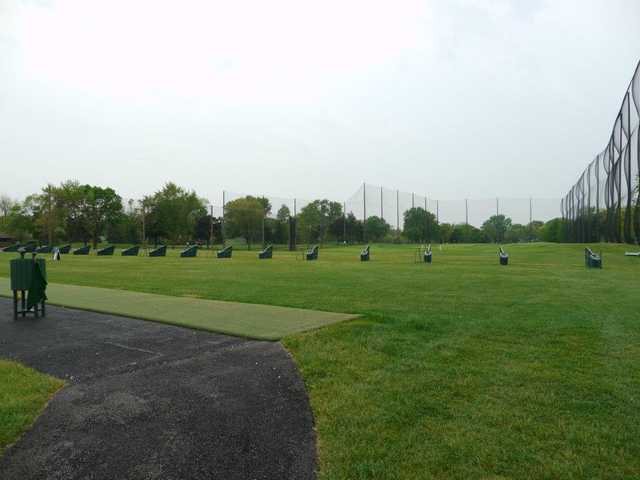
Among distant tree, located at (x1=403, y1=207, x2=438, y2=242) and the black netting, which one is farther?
distant tree, located at (x1=403, y1=207, x2=438, y2=242)

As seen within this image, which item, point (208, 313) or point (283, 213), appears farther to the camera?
point (283, 213)

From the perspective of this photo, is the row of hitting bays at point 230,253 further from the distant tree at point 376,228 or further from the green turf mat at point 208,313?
the distant tree at point 376,228

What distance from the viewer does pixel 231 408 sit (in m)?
3.23

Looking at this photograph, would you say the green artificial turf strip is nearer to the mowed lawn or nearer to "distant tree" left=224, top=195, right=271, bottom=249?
the mowed lawn

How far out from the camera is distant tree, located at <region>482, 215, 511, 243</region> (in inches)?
2032

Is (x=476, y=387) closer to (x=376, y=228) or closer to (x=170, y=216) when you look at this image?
(x=376, y=228)

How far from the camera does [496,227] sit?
5209cm

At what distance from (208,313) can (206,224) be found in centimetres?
4733

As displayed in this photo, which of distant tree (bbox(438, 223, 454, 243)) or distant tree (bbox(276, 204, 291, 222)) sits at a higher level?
distant tree (bbox(276, 204, 291, 222))

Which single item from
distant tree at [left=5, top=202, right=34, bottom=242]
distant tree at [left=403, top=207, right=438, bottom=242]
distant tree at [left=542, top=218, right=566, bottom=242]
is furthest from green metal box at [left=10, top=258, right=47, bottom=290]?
distant tree at [left=5, top=202, right=34, bottom=242]

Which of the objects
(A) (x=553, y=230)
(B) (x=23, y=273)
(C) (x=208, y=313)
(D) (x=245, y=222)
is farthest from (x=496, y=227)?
(B) (x=23, y=273)

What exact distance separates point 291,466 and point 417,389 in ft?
4.61

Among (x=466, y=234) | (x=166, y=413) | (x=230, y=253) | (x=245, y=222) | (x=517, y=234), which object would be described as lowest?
(x=166, y=413)

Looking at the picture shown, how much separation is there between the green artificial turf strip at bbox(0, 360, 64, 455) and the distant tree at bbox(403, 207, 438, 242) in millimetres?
44615
